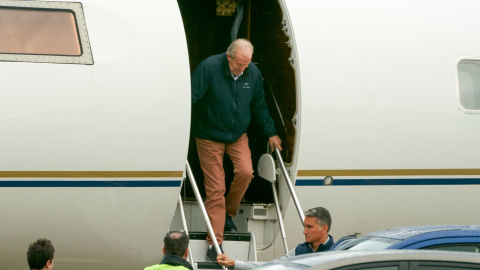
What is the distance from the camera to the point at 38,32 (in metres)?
8.53

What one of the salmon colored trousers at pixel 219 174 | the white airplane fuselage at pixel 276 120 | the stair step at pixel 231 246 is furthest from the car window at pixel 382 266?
the salmon colored trousers at pixel 219 174

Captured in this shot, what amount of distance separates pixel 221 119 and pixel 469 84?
267 centimetres

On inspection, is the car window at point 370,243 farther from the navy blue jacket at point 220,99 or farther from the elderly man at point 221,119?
the navy blue jacket at point 220,99

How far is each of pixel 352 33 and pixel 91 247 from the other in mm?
3335

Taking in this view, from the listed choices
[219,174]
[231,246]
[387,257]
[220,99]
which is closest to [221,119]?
[220,99]

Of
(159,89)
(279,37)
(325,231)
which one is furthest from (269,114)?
(325,231)

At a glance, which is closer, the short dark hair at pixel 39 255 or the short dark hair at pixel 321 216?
the short dark hair at pixel 39 255

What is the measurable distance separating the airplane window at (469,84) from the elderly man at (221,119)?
78.9 inches

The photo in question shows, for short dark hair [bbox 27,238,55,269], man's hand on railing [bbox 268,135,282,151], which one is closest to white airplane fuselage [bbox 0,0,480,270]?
man's hand on railing [bbox 268,135,282,151]

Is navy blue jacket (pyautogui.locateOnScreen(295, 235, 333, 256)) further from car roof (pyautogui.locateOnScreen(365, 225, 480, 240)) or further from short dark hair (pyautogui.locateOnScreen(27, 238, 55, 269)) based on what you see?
short dark hair (pyautogui.locateOnScreen(27, 238, 55, 269))

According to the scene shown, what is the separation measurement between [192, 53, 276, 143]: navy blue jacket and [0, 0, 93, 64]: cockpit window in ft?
4.15

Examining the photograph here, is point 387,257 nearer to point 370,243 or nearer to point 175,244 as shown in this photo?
point 370,243

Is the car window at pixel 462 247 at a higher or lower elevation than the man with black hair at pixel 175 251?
lower

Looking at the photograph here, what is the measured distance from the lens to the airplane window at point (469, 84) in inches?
384
